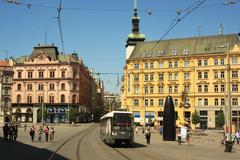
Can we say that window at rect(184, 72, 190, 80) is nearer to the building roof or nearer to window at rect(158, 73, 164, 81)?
the building roof

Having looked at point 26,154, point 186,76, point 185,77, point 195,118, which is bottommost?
point 26,154

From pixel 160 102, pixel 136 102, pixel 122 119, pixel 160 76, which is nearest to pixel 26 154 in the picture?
pixel 122 119

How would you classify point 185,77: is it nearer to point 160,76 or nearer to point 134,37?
point 160,76

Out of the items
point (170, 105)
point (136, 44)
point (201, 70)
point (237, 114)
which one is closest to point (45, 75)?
point (136, 44)

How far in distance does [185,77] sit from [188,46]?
7886mm

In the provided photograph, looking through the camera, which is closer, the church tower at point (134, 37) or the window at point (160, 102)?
the window at point (160, 102)

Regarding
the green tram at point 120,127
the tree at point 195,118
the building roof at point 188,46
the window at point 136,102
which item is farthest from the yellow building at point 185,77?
the green tram at point 120,127

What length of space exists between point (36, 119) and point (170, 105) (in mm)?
63969

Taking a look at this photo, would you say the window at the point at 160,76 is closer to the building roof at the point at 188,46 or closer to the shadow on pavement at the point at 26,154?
the building roof at the point at 188,46

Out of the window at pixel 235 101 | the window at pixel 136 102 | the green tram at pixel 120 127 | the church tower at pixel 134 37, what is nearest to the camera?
the green tram at pixel 120 127

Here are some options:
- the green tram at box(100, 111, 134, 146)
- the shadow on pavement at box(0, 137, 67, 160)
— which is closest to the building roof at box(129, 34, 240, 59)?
the green tram at box(100, 111, 134, 146)

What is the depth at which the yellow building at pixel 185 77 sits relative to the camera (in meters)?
81.7

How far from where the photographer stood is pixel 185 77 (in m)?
85.9

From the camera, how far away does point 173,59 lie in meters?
87.5
